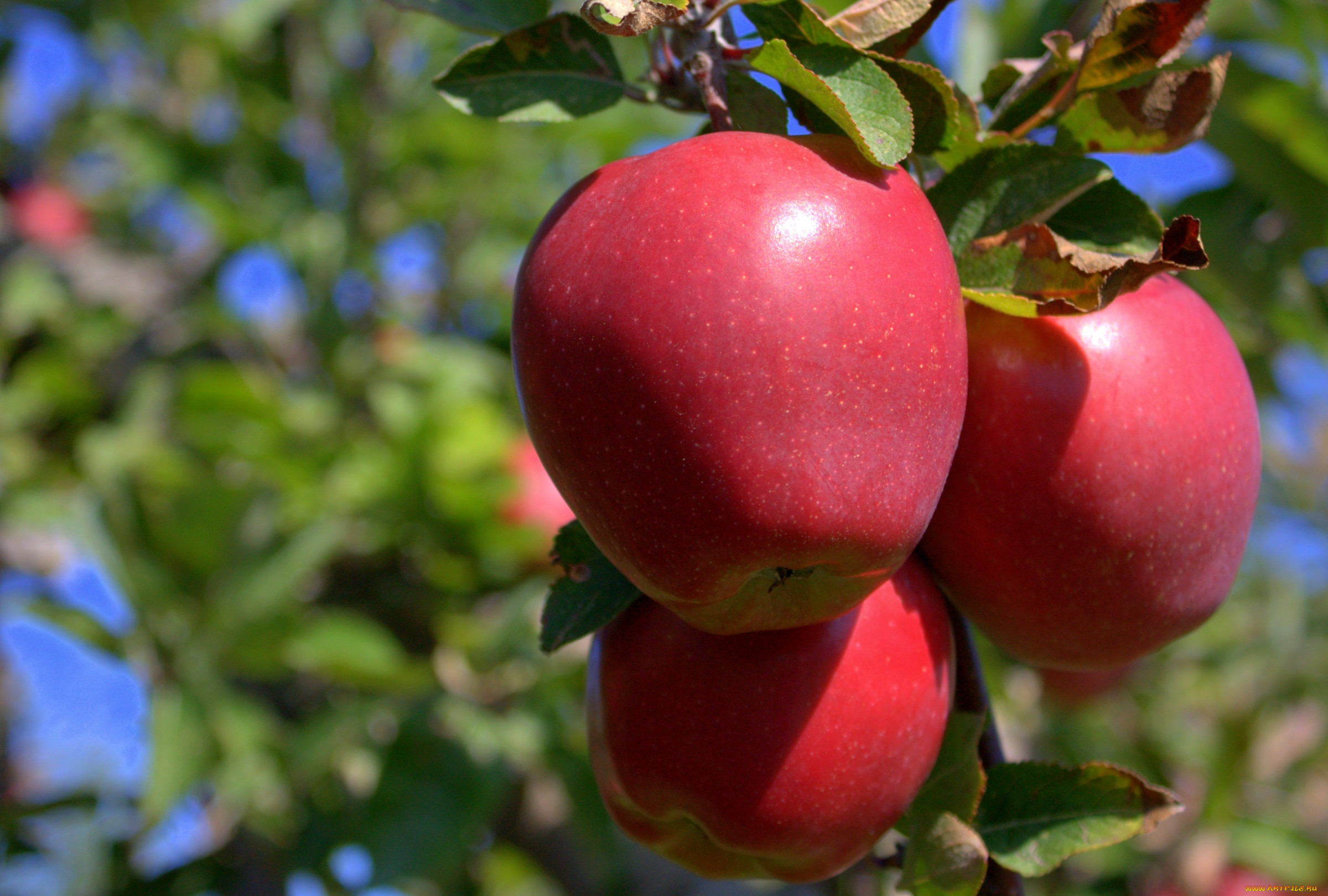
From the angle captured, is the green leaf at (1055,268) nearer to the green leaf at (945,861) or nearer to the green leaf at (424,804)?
the green leaf at (945,861)

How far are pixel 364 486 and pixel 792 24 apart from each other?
3.12 ft

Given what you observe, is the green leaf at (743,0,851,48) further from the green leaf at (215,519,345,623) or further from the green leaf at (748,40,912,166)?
the green leaf at (215,519,345,623)

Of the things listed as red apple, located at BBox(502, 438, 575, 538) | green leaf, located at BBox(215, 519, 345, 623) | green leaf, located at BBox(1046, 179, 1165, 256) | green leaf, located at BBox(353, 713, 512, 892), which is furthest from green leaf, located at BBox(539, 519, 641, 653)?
red apple, located at BBox(502, 438, 575, 538)

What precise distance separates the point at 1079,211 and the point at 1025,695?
1.40 meters

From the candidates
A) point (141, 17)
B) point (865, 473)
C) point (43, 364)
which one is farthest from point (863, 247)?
point (141, 17)

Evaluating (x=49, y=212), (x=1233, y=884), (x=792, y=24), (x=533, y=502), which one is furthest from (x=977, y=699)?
(x=49, y=212)

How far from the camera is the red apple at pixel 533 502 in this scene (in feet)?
4.51

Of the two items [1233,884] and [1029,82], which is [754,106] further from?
[1233,884]

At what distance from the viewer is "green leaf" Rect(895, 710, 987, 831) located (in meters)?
0.53

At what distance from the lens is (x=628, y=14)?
40cm

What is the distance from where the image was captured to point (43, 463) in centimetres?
A: 151

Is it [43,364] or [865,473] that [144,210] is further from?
[865,473]

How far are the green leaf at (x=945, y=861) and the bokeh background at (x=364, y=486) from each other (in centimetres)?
19

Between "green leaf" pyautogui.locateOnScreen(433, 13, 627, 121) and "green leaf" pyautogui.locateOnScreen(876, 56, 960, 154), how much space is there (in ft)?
0.46
